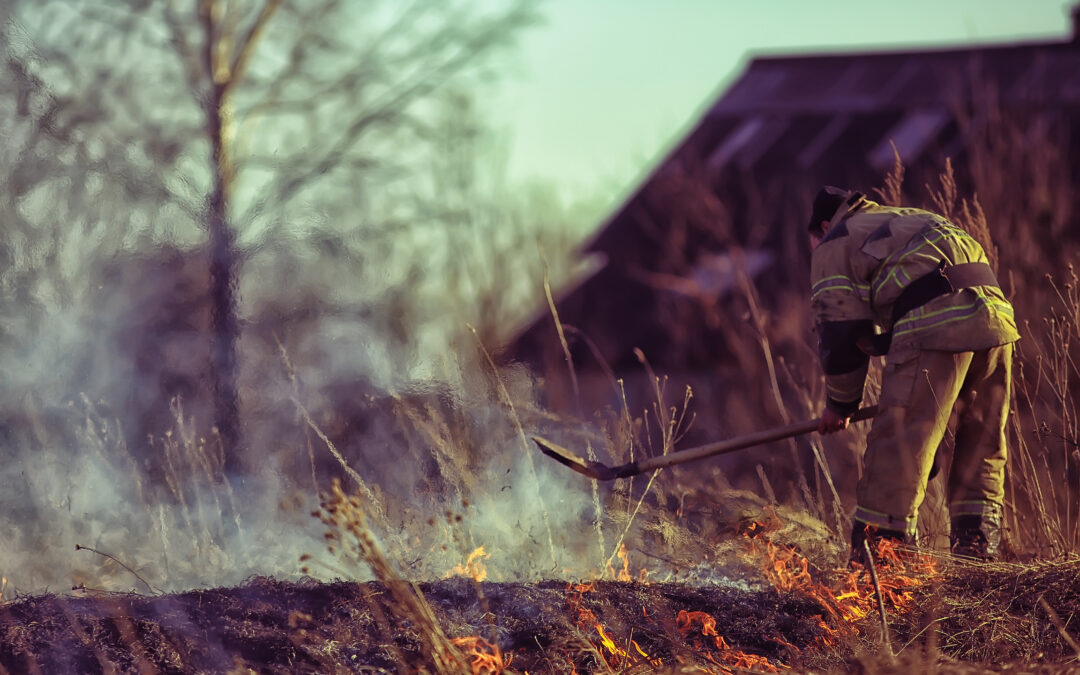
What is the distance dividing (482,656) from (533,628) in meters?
0.38

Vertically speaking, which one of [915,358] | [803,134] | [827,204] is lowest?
[915,358]

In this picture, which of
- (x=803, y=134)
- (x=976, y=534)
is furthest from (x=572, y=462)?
(x=803, y=134)

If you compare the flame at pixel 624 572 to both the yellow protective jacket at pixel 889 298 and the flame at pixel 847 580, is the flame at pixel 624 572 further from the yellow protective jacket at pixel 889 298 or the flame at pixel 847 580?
the yellow protective jacket at pixel 889 298

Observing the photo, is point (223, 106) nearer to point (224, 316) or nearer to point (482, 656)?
point (224, 316)

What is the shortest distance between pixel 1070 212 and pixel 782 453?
4.44m

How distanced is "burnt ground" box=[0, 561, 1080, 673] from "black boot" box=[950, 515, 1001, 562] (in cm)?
80

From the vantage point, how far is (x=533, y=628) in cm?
368

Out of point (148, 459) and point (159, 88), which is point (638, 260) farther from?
point (148, 459)

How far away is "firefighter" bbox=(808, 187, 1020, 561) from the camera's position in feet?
15.5

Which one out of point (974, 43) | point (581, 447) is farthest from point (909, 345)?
point (974, 43)

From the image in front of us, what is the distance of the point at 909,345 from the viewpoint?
480 cm

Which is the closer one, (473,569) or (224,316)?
(473,569)

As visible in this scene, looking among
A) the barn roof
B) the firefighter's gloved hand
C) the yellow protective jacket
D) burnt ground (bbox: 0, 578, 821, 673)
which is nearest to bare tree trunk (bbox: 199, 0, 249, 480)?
burnt ground (bbox: 0, 578, 821, 673)

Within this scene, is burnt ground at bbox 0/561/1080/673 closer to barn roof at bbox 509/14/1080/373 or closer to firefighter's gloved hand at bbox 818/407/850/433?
firefighter's gloved hand at bbox 818/407/850/433
